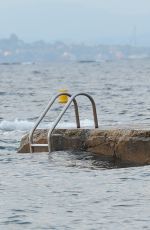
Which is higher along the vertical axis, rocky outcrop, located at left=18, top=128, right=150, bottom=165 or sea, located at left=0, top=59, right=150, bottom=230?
rocky outcrop, located at left=18, top=128, right=150, bottom=165

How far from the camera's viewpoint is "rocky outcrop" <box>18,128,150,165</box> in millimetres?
17367

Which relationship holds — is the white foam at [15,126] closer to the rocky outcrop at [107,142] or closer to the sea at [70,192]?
the sea at [70,192]

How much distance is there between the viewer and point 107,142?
18.0 metres

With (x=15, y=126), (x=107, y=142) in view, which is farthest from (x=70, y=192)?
(x=15, y=126)

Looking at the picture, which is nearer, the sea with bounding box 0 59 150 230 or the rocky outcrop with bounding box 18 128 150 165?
the sea with bounding box 0 59 150 230

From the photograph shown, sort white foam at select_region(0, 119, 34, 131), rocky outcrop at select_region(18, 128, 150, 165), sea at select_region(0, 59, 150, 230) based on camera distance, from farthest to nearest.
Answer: white foam at select_region(0, 119, 34, 131) < rocky outcrop at select_region(18, 128, 150, 165) < sea at select_region(0, 59, 150, 230)

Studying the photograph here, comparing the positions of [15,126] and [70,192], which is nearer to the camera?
[70,192]

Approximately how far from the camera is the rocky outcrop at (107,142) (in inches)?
684

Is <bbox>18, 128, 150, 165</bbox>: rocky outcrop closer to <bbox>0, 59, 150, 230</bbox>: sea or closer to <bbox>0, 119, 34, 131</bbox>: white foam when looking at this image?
<bbox>0, 59, 150, 230</bbox>: sea

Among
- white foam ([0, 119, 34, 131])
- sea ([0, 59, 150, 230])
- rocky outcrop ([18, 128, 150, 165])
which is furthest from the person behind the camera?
white foam ([0, 119, 34, 131])

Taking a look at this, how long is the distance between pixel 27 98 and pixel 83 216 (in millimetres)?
37946

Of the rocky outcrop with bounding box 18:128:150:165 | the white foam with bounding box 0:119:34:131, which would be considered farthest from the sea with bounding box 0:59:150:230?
the white foam with bounding box 0:119:34:131

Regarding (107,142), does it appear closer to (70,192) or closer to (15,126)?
(70,192)

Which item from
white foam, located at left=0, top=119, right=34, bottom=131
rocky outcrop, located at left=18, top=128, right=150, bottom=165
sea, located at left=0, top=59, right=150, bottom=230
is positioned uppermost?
rocky outcrop, located at left=18, top=128, right=150, bottom=165
